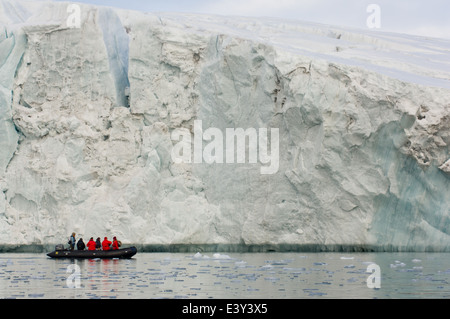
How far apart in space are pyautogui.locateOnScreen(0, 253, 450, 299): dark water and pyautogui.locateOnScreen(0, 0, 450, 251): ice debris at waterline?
204 cm

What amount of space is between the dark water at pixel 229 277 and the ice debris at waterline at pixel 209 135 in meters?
2.04

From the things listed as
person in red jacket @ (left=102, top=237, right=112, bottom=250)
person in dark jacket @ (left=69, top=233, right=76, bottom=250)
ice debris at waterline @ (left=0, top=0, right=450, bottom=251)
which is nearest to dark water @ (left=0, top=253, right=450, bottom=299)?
person in red jacket @ (left=102, top=237, right=112, bottom=250)

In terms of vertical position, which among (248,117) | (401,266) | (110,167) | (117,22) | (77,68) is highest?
(117,22)

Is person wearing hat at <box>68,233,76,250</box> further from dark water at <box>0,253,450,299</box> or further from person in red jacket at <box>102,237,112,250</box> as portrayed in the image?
dark water at <box>0,253,450,299</box>

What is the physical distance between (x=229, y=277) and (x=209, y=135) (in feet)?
32.0

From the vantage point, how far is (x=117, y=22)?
2609 centimetres

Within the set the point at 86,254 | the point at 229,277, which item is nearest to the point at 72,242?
the point at 86,254

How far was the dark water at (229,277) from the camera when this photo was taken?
12.4 metres

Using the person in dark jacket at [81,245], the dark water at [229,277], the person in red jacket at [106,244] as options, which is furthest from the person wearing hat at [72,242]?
the dark water at [229,277]

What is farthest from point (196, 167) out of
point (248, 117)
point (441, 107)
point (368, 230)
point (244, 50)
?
point (441, 107)

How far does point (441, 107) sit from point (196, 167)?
7657 millimetres

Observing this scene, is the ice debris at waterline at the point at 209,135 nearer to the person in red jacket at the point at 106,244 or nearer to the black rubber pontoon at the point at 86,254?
the person in red jacket at the point at 106,244
